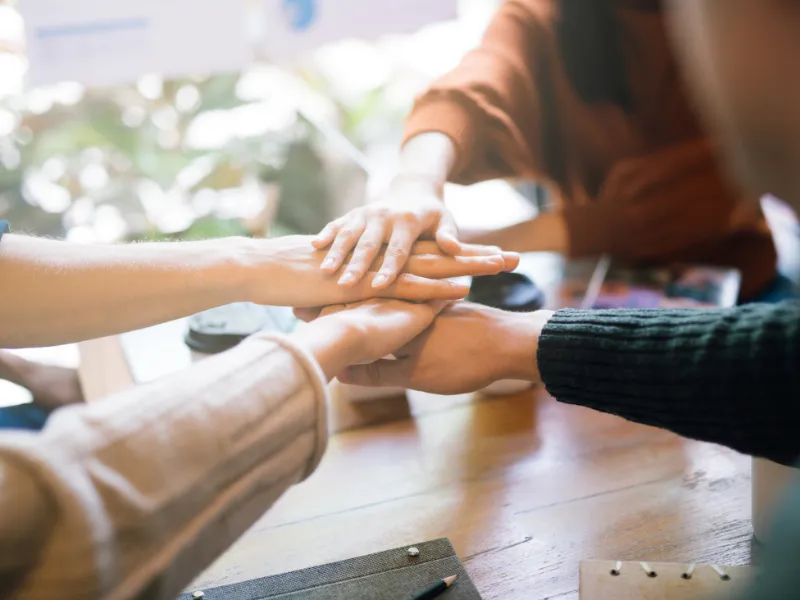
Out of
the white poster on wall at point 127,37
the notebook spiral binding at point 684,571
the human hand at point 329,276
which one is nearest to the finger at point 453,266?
the human hand at point 329,276

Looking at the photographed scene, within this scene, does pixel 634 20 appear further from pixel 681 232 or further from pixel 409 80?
pixel 409 80

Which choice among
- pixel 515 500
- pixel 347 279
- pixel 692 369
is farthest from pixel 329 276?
pixel 692 369

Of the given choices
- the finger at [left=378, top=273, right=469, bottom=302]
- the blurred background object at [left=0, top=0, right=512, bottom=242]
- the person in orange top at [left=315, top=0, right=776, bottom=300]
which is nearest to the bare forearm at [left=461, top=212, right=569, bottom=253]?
the person in orange top at [left=315, top=0, right=776, bottom=300]

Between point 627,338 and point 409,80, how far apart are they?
1.51 m

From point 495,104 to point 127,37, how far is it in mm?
1031

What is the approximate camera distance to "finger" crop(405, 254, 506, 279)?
990 mm

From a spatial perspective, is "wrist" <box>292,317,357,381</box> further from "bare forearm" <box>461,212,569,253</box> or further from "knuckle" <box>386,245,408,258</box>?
"bare forearm" <box>461,212,569,253</box>

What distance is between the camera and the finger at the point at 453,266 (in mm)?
990

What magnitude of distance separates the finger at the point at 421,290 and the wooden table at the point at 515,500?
16 centimetres

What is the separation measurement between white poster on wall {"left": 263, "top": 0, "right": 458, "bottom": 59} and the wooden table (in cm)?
119

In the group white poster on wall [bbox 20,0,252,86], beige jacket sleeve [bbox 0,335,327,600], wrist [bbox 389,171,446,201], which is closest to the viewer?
beige jacket sleeve [bbox 0,335,327,600]

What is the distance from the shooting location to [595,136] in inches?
59.9

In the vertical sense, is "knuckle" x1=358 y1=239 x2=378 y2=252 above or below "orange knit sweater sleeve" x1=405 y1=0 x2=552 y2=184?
below

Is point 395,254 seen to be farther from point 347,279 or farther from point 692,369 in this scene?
point 692,369
